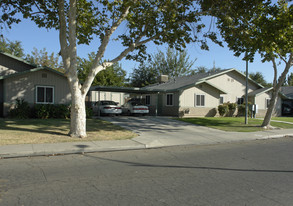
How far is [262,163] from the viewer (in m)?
6.94

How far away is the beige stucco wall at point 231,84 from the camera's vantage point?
2823 cm

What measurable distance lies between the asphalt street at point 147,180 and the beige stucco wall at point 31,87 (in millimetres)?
11686

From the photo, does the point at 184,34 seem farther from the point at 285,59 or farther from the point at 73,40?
the point at 285,59

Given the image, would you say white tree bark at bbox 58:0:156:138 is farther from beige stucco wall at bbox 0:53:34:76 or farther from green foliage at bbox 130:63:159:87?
green foliage at bbox 130:63:159:87

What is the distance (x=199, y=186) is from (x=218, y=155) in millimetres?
3560

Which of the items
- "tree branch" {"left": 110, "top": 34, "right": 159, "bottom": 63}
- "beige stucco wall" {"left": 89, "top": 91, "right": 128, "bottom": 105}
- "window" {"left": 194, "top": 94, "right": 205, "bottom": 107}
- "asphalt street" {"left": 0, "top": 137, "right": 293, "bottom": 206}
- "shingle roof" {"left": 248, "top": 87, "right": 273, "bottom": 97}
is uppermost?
"tree branch" {"left": 110, "top": 34, "right": 159, "bottom": 63}

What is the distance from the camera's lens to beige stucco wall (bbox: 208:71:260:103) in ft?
92.6

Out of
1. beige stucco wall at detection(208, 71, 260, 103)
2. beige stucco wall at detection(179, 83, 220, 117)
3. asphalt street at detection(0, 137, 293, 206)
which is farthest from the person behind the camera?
beige stucco wall at detection(208, 71, 260, 103)

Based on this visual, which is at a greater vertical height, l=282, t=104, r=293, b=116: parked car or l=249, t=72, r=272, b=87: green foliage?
l=249, t=72, r=272, b=87: green foliage

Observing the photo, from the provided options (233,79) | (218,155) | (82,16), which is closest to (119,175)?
(218,155)

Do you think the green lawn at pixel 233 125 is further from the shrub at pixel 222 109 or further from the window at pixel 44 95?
the window at pixel 44 95

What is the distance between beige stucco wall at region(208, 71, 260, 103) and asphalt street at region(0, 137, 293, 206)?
2113cm

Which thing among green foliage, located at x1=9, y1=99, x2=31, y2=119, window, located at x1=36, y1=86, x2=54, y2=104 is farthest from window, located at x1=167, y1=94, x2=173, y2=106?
green foliage, located at x1=9, y1=99, x2=31, y2=119

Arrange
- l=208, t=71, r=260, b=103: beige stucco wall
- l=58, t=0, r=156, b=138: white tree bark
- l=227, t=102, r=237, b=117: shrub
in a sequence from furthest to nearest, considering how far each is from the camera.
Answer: l=208, t=71, r=260, b=103: beige stucco wall → l=227, t=102, r=237, b=117: shrub → l=58, t=0, r=156, b=138: white tree bark
